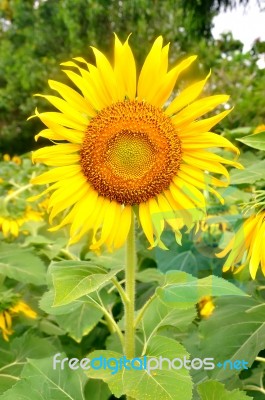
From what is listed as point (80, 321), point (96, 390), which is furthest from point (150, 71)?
point (96, 390)


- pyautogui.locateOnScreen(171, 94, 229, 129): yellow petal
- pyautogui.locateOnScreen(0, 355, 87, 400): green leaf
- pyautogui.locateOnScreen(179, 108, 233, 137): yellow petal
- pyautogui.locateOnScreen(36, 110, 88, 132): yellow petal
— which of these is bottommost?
pyautogui.locateOnScreen(0, 355, 87, 400): green leaf

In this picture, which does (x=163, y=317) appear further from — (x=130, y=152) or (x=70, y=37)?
(x=70, y=37)

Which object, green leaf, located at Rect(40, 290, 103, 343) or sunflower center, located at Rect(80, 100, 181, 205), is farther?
green leaf, located at Rect(40, 290, 103, 343)

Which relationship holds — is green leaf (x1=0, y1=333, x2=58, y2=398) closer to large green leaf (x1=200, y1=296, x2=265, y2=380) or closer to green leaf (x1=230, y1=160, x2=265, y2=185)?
large green leaf (x1=200, y1=296, x2=265, y2=380)

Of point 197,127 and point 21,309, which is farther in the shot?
point 21,309

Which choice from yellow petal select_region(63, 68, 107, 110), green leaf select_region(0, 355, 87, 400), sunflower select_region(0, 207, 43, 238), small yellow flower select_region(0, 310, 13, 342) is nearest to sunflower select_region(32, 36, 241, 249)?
yellow petal select_region(63, 68, 107, 110)

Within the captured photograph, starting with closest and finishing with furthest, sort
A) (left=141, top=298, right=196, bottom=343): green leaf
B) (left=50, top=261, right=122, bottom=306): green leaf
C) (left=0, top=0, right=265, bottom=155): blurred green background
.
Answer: (left=50, top=261, right=122, bottom=306): green leaf → (left=141, top=298, right=196, bottom=343): green leaf → (left=0, top=0, right=265, bottom=155): blurred green background
